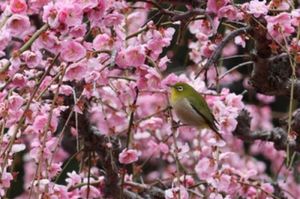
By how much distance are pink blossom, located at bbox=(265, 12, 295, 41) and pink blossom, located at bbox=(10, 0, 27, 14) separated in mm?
583

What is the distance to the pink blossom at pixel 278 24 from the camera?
1572mm

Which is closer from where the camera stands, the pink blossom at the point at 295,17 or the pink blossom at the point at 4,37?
the pink blossom at the point at 4,37

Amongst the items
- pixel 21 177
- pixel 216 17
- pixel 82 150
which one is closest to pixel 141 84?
pixel 216 17

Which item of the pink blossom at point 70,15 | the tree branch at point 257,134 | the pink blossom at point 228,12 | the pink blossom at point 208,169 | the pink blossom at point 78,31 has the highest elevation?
the pink blossom at point 70,15

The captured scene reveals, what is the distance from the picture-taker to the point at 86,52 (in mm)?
1481

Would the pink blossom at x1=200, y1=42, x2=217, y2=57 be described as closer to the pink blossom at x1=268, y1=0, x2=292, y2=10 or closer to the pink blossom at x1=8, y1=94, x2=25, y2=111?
the pink blossom at x1=268, y1=0, x2=292, y2=10

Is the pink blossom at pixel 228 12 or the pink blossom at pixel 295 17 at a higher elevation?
the pink blossom at pixel 228 12

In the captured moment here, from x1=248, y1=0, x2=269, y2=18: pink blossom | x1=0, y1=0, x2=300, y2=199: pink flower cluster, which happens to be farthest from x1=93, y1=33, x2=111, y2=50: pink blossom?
x1=248, y1=0, x2=269, y2=18: pink blossom

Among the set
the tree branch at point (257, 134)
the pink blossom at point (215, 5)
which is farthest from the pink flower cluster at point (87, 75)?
the tree branch at point (257, 134)

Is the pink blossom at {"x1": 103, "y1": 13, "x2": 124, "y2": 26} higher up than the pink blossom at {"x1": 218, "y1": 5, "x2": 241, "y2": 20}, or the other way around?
the pink blossom at {"x1": 103, "y1": 13, "x2": 124, "y2": 26}

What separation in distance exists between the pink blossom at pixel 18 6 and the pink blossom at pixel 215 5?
17.0 inches

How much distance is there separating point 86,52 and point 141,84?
146mm

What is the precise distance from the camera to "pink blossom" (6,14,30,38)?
1389mm

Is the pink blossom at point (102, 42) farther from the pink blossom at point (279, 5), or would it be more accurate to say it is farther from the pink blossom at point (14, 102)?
the pink blossom at point (279, 5)
